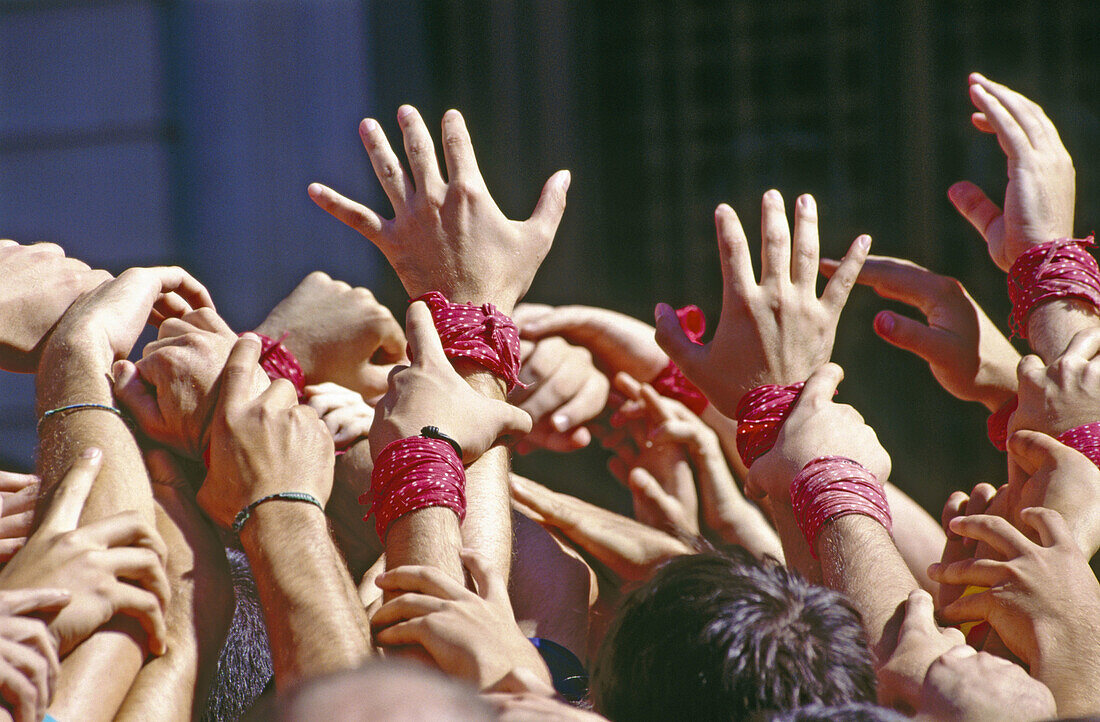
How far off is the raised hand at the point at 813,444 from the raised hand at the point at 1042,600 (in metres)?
0.18

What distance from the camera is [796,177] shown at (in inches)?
127

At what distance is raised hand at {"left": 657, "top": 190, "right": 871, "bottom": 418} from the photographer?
1671 mm

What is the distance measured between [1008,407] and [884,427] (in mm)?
1366

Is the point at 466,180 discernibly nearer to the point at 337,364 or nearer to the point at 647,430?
the point at 337,364

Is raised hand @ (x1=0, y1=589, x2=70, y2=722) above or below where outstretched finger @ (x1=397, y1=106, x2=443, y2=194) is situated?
below

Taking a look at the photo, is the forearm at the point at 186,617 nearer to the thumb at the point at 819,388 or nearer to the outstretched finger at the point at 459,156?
the outstretched finger at the point at 459,156

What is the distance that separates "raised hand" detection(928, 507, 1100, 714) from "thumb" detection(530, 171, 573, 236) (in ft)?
2.76

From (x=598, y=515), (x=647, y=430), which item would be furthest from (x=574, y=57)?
(x=598, y=515)

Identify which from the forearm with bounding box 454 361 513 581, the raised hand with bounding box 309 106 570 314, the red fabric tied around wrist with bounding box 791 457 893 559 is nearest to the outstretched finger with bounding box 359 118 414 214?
the raised hand with bounding box 309 106 570 314

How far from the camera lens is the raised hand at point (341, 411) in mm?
1775

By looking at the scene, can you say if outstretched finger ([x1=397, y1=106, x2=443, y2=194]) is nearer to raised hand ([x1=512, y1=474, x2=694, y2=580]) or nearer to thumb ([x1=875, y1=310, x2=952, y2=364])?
raised hand ([x1=512, y1=474, x2=694, y2=580])

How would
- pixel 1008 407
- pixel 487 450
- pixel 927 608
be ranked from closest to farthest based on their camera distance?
pixel 927 608, pixel 487 450, pixel 1008 407

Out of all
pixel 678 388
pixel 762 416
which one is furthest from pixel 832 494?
pixel 678 388

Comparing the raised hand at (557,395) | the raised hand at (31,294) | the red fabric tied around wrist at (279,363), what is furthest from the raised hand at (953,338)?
the raised hand at (31,294)
